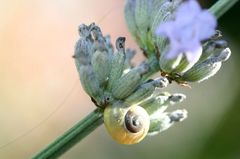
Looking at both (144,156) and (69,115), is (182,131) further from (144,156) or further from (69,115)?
(69,115)

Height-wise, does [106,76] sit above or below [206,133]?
above

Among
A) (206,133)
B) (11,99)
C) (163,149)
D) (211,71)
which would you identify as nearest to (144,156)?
(163,149)

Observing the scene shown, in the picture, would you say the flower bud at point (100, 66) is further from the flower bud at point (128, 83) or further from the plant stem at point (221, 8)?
the plant stem at point (221, 8)

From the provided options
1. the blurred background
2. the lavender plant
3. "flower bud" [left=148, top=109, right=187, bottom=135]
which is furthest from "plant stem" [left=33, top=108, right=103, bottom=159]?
the blurred background

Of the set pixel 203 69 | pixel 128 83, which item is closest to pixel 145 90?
pixel 128 83

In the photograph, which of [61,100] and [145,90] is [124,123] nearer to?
[145,90]
